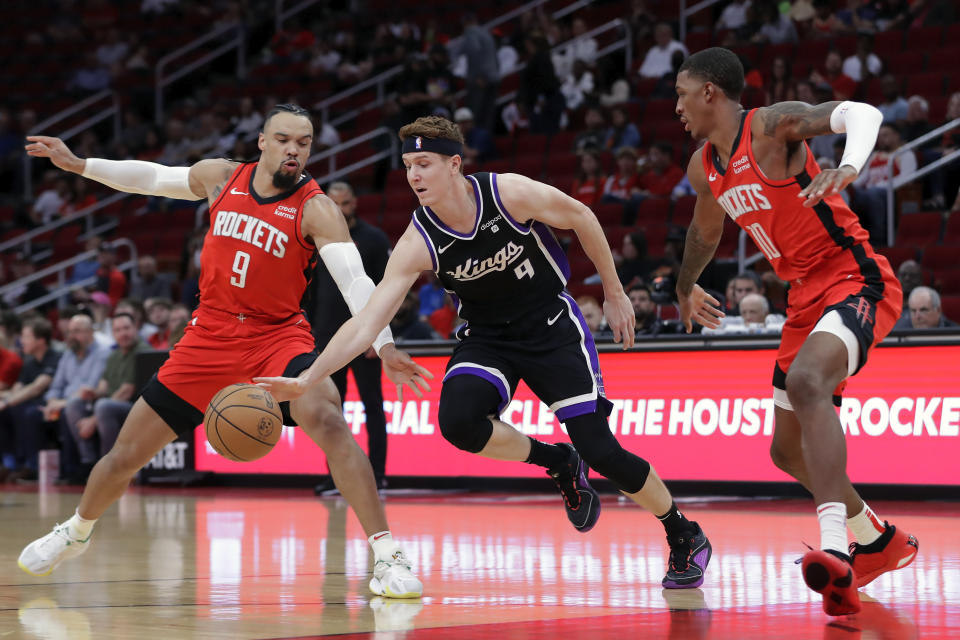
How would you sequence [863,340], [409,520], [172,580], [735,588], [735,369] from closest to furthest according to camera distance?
[863,340] → [735,588] → [172,580] → [409,520] → [735,369]

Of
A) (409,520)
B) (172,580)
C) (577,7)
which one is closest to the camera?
(172,580)

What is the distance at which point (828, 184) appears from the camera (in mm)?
4629

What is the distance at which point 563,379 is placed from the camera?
571 cm

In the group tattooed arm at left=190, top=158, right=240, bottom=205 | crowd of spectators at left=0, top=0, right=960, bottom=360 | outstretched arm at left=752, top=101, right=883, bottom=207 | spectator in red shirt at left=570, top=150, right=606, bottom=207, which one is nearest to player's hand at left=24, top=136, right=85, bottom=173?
tattooed arm at left=190, top=158, right=240, bottom=205

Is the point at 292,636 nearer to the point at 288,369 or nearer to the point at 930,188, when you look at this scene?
the point at 288,369

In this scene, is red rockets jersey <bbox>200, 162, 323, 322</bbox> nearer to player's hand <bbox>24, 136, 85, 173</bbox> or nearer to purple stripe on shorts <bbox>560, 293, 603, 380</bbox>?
player's hand <bbox>24, 136, 85, 173</bbox>

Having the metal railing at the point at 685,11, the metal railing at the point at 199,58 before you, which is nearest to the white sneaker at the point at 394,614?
the metal railing at the point at 685,11

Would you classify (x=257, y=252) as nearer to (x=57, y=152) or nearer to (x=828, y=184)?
(x=57, y=152)

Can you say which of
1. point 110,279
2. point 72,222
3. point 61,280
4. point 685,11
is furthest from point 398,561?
point 72,222

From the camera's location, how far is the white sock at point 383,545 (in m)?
5.50

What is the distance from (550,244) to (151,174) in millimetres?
1877

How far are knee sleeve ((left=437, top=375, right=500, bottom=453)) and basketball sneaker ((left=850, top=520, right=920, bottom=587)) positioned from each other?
1.59 m

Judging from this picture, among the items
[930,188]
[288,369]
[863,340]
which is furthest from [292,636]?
[930,188]

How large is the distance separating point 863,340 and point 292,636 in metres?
2.38
